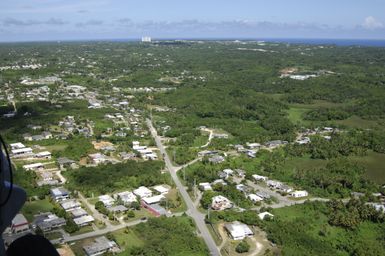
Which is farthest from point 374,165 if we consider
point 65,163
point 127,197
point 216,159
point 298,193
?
point 65,163

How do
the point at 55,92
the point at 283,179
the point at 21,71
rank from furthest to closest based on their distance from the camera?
the point at 21,71
the point at 55,92
the point at 283,179

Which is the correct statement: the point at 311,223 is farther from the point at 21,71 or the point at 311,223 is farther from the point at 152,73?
the point at 21,71

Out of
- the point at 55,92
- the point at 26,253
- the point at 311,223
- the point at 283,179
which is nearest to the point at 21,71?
the point at 55,92

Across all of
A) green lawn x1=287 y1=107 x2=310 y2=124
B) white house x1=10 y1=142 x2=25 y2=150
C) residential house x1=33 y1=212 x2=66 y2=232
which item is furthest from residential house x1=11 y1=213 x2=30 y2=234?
green lawn x1=287 y1=107 x2=310 y2=124

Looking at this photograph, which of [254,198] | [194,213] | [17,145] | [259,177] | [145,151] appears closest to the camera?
[194,213]

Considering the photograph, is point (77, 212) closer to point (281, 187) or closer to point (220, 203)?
point (220, 203)

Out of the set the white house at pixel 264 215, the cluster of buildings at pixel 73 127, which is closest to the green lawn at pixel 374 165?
the white house at pixel 264 215

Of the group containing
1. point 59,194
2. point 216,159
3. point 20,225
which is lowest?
point 216,159
